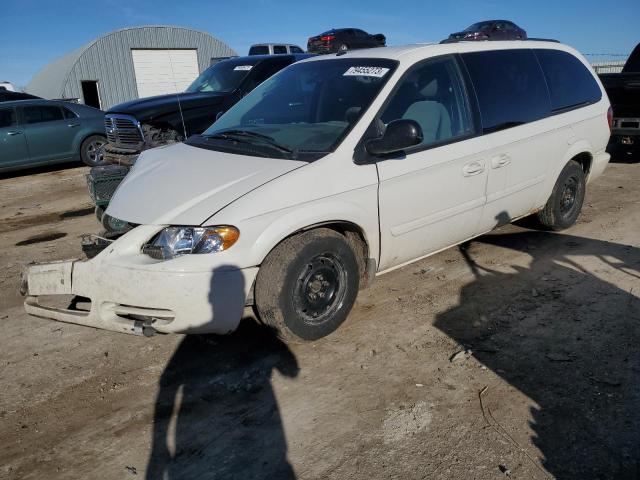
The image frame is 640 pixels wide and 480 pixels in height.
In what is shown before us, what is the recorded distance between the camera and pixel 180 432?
9.06 ft

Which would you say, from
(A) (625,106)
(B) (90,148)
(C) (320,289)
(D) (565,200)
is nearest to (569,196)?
(D) (565,200)

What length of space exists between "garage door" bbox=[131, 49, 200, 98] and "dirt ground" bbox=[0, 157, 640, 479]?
2757 cm

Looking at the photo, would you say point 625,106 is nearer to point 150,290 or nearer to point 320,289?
point 320,289

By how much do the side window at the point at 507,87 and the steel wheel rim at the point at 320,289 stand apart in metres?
1.74

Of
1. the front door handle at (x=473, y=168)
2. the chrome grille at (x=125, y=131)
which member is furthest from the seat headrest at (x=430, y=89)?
the chrome grille at (x=125, y=131)

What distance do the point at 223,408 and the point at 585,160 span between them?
451cm

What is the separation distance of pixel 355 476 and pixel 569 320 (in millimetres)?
2133

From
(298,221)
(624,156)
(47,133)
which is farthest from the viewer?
(47,133)

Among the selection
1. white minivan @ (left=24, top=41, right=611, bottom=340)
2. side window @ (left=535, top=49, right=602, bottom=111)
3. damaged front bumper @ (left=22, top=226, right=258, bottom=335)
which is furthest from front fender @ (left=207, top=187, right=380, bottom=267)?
side window @ (left=535, top=49, right=602, bottom=111)

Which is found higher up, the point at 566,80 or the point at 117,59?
A: the point at 117,59

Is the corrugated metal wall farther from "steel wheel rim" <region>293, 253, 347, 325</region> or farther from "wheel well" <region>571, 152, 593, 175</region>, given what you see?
"steel wheel rim" <region>293, 253, 347, 325</region>

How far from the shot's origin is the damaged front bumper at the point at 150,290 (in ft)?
9.72

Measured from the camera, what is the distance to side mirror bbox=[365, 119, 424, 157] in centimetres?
346

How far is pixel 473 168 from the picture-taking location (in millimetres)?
4105
